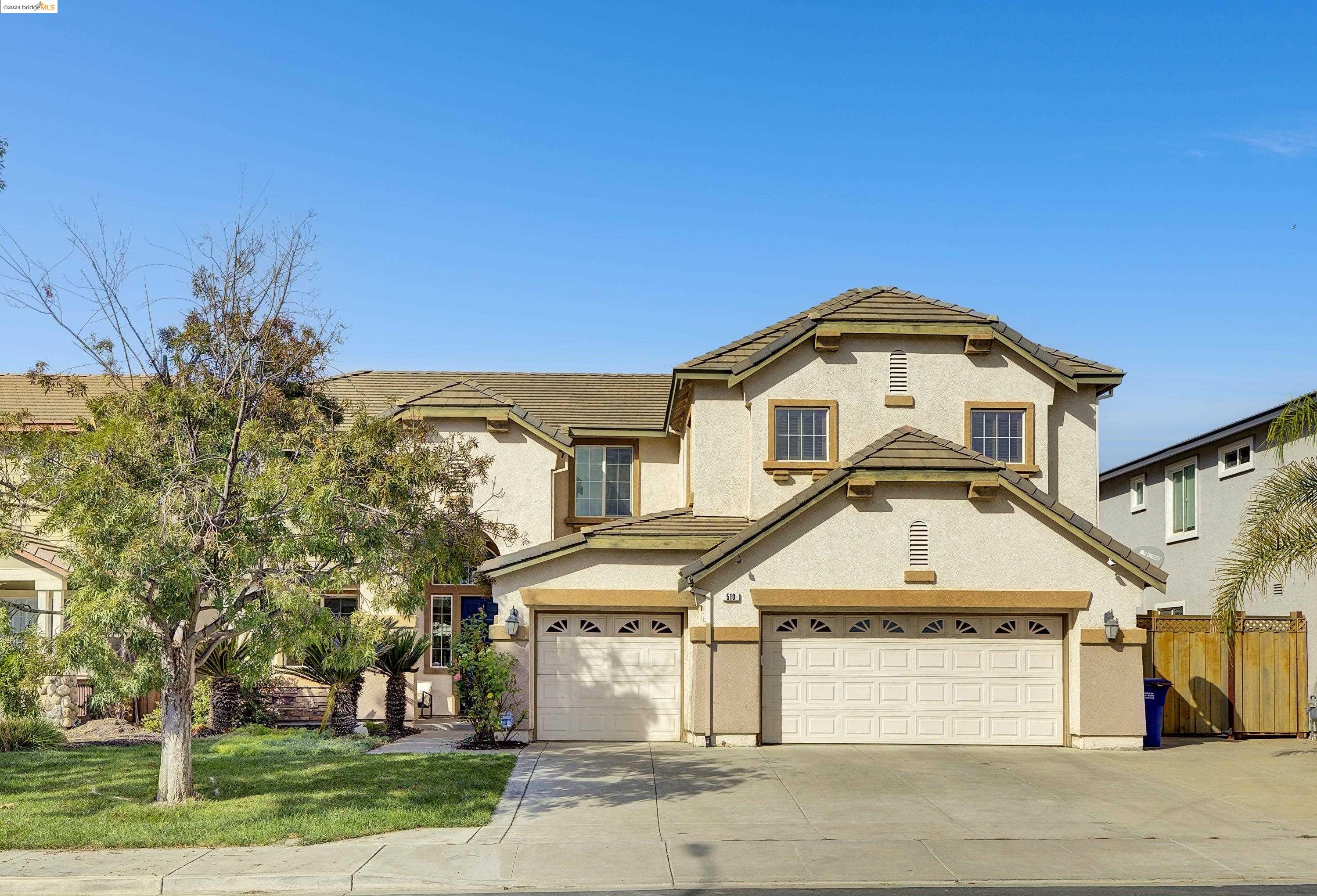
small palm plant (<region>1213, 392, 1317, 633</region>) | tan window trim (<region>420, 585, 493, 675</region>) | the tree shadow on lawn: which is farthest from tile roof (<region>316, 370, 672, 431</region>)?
small palm plant (<region>1213, 392, 1317, 633</region>)

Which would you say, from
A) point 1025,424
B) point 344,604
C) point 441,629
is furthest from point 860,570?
point 344,604

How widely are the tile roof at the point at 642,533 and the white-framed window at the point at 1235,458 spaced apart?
35.4ft

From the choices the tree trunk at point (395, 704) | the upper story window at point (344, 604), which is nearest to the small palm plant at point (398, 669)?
the tree trunk at point (395, 704)

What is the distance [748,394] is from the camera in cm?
2086

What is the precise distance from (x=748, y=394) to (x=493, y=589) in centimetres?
556

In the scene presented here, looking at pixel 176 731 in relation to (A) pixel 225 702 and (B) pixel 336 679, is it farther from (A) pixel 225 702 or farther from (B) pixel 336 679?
(A) pixel 225 702

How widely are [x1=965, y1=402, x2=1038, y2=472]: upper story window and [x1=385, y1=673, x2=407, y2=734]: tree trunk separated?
10.9 m

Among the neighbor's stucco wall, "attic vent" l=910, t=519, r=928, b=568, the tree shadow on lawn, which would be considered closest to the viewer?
the tree shadow on lawn

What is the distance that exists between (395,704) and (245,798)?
6890 millimetres

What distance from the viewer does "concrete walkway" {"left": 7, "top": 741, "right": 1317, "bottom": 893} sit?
34.4 feet

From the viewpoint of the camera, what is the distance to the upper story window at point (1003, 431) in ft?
69.0

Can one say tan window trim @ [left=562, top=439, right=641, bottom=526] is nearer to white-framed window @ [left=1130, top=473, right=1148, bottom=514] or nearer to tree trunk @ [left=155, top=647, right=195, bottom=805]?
tree trunk @ [left=155, top=647, right=195, bottom=805]

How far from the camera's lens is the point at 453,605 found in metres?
24.5

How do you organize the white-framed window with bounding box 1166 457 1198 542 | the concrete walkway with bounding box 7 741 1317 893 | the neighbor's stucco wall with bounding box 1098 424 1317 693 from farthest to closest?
the white-framed window with bounding box 1166 457 1198 542
the neighbor's stucco wall with bounding box 1098 424 1317 693
the concrete walkway with bounding box 7 741 1317 893
